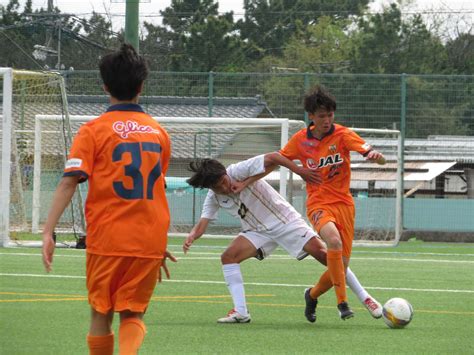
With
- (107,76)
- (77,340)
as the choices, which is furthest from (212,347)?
(107,76)

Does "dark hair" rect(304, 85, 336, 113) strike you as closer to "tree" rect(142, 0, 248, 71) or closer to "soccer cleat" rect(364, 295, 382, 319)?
"soccer cleat" rect(364, 295, 382, 319)

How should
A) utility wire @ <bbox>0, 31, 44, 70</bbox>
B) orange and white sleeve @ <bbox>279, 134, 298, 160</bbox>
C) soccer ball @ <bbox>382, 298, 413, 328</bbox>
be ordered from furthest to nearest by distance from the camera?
utility wire @ <bbox>0, 31, 44, 70</bbox>
orange and white sleeve @ <bbox>279, 134, 298, 160</bbox>
soccer ball @ <bbox>382, 298, 413, 328</bbox>

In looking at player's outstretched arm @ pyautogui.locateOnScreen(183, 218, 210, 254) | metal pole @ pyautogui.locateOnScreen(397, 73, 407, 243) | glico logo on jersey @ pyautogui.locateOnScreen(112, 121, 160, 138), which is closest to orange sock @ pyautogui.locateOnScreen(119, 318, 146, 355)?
glico logo on jersey @ pyautogui.locateOnScreen(112, 121, 160, 138)

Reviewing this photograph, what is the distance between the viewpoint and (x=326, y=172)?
34.0 ft

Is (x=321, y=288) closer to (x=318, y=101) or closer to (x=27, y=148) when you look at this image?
(x=318, y=101)

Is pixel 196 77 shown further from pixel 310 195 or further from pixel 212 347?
pixel 212 347

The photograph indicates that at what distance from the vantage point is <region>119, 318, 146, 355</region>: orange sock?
6.15 m

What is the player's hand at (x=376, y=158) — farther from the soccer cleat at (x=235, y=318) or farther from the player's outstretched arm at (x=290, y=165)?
the soccer cleat at (x=235, y=318)

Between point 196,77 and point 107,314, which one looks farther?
point 196,77

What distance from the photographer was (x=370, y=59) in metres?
45.4

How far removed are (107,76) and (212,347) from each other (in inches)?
107

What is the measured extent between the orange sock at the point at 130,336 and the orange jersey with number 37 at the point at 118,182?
35cm

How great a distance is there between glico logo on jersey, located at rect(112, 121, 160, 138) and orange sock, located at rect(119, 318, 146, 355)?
3.09ft

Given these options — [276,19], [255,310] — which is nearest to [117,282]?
[255,310]
